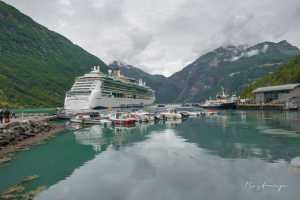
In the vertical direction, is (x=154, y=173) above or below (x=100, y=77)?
below

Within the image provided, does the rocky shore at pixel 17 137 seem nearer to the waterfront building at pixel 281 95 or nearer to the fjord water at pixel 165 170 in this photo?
the fjord water at pixel 165 170

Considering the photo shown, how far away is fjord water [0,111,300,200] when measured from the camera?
72.6 ft

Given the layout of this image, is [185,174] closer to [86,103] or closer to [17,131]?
[17,131]

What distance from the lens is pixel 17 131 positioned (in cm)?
5109

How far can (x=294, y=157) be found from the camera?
3228 centimetres

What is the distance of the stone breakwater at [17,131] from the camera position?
44562 millimetres

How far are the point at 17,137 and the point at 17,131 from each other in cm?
200

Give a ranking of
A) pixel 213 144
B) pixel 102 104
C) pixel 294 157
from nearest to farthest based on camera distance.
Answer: pixel 294 157 < pixel 213 144 < pixel 102 104

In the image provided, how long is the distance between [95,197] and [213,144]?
27081mm

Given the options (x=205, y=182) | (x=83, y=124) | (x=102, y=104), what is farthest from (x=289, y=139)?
(x=102, y=104)

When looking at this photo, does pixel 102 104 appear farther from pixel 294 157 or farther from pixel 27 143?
pixel 294 157

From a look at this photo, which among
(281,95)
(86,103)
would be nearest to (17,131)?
(86,103)

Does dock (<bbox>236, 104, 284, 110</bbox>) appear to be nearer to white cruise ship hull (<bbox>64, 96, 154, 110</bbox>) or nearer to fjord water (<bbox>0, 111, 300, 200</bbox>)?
white cruise ship hull (<bbox>64, 96, 154, 110</bbox>)

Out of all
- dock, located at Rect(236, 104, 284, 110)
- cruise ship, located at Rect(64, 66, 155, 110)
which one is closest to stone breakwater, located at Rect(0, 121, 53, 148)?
cruise ship, located at Rect(64, 66, 155, 110)
